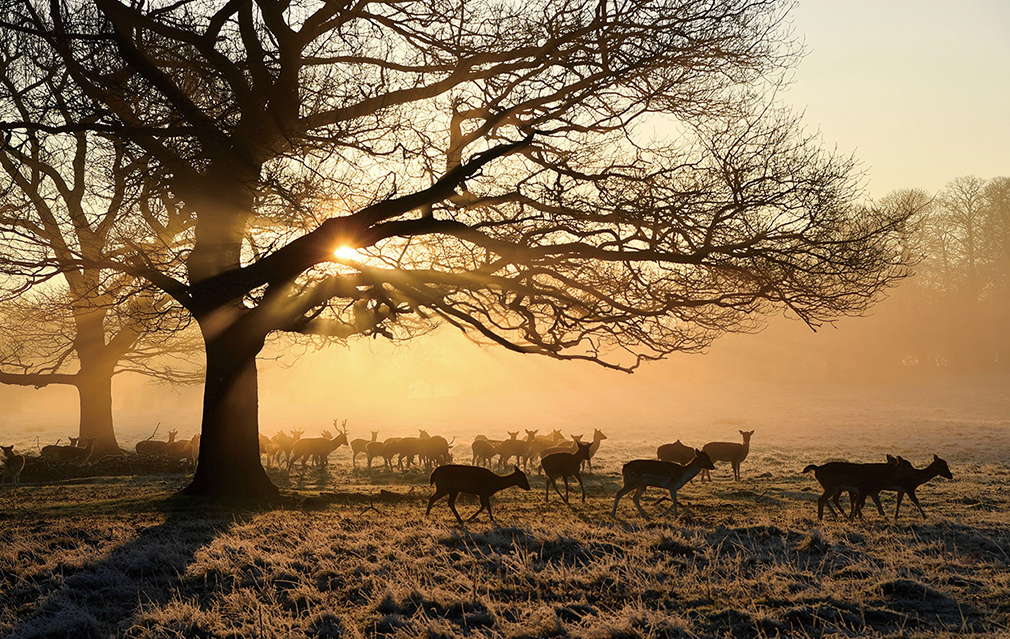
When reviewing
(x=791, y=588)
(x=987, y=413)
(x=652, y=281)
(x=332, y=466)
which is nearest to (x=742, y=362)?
(x=987, y=413)

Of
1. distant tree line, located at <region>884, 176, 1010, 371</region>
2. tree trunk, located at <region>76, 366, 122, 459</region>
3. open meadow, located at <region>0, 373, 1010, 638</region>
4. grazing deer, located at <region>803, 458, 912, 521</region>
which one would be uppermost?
distant tree line, located at <region>884, 176, 1010, 371</region>

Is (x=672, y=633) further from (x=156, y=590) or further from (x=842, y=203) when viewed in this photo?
(x=842, y=203)

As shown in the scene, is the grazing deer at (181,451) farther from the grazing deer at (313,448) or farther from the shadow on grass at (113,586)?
the shadow on grass at (113,586)

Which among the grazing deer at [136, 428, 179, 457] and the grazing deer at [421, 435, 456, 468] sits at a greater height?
the grazing deer at [136, 428, 179, 457]

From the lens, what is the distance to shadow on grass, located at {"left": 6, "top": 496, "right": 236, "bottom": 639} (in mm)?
5988

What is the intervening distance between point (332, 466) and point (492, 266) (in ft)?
44.9

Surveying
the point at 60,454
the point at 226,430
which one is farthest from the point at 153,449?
the point at 226,430

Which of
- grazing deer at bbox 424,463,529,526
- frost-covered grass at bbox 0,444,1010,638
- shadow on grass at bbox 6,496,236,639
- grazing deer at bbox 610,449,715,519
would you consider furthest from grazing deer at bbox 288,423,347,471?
grazing deer at bbox 610,449,715,519

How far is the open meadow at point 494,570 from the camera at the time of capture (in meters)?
5.96

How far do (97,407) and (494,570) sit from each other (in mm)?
21024

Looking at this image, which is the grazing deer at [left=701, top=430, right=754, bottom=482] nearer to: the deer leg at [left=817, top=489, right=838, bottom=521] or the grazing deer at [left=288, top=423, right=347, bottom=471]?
the deer leg at [left=817, top=489, right=838, bottom=521]

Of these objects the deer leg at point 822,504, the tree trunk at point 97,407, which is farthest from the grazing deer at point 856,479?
the tree trunk at point 97,407

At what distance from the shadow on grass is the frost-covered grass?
0.07ft

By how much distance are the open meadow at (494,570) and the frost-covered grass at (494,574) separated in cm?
3
